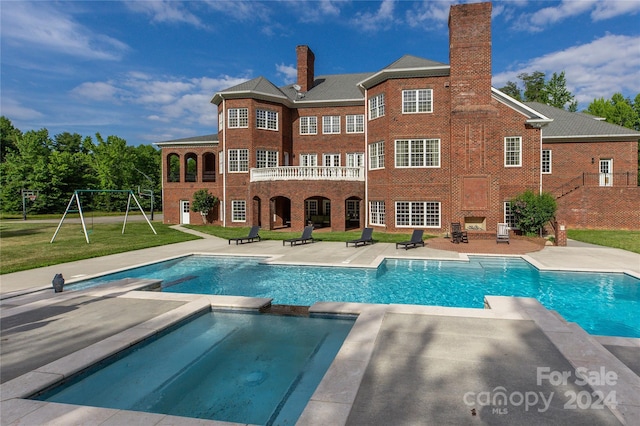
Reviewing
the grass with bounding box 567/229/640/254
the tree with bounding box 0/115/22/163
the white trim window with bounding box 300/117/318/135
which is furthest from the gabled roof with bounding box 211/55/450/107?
the tree with bounding box 0/115/22/163

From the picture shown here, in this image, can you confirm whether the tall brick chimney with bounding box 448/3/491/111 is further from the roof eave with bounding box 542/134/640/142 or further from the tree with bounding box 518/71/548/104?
the tree with bounding box 518/71/548/104

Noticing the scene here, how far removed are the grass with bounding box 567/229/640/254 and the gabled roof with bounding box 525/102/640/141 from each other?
27.4ft

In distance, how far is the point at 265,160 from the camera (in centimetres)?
2975

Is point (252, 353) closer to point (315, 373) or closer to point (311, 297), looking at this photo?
point (315, 373)

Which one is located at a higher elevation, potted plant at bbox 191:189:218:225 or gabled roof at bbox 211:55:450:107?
gabled roof at bbox 211:55:450:107

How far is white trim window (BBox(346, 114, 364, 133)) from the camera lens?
100ft

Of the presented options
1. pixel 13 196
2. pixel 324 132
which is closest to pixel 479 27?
pixel 324 132

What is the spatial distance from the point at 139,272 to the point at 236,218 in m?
17.2

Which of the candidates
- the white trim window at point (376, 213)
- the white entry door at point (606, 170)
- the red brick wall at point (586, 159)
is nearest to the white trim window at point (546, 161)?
the red brick wall at point (586, 159)

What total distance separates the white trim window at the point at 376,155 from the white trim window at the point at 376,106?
215 cm

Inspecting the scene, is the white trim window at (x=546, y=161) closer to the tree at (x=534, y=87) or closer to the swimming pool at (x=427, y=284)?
the swimming pool at (x=427, y=284)

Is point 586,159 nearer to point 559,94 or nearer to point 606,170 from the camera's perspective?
point 606,170

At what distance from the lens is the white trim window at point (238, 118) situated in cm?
2914

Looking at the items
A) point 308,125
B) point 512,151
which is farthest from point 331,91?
point 512,151
